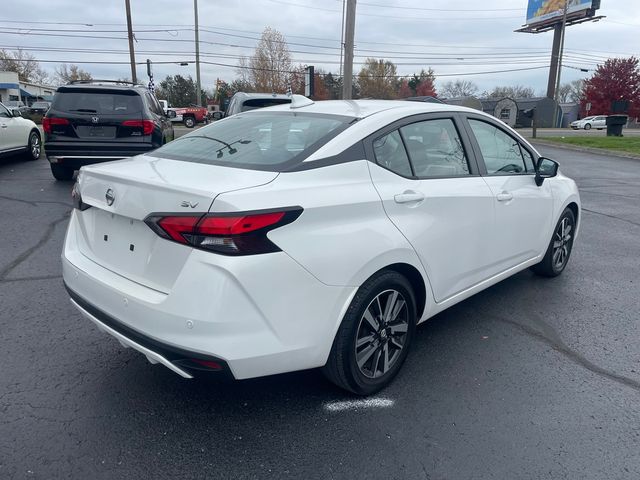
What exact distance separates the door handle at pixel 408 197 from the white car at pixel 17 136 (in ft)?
34.9

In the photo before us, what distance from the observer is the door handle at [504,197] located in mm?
3729

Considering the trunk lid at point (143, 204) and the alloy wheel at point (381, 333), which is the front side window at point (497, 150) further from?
the trunk lid at point (143, 204)

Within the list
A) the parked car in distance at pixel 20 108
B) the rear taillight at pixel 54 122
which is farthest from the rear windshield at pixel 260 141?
the parked car in distance at pixel 20 108

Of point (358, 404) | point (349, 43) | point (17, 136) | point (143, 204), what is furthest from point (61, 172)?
point (349, 43)

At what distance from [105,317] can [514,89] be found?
108m

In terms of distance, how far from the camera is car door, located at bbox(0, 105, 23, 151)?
10.8 meters

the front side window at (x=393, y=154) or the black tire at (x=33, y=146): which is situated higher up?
the front side window at (x=393, y=154)

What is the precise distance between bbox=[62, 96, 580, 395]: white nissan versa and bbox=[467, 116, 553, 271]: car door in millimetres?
41

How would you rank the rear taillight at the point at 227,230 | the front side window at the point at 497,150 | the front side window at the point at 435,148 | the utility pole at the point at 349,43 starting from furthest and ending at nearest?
the utility pole at the point at 349,43, the front side window at the point at 497,150, the front side window at the point at 435,148, the rear taillight at the point at 227,230

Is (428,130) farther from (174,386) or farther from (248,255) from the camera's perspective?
(174,386)

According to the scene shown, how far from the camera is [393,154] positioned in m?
3.06

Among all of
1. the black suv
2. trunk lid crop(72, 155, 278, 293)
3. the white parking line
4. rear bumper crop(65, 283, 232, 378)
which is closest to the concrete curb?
the black suv

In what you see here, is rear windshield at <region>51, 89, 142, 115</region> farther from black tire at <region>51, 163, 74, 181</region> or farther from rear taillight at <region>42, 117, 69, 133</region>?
black tire at <region>51, 163, 74, 181</region>

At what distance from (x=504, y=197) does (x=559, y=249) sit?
1580mm
